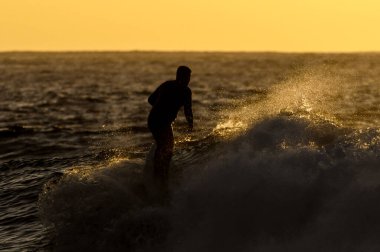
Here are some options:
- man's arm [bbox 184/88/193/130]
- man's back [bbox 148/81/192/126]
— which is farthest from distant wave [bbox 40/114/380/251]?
man's back [bbox 148/81/192/126]

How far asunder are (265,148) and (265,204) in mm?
1415

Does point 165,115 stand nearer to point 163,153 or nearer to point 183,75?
point 163,153

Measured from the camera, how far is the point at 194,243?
10.4 metres

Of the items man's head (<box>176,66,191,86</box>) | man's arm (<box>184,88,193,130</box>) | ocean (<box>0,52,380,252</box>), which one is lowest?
ocean (<box>0,52,380,252</box>)

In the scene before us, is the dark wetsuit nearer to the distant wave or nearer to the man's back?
the man's back

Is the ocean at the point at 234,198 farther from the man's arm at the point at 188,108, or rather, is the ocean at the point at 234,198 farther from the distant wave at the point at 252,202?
the man's arm at the point at 188,108

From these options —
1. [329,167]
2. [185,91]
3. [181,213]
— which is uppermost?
[185,91]

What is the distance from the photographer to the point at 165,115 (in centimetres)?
1211

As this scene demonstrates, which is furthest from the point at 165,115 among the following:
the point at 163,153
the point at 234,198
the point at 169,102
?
the point at 234,198

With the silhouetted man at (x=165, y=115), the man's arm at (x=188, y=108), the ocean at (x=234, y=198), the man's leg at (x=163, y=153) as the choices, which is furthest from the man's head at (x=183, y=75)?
the ocean at (x=234, y=198)

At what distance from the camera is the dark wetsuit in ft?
39.4

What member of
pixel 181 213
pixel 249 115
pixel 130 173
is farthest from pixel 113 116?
pixel 181 213

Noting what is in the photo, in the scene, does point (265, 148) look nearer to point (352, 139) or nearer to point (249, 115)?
point (352, 139)

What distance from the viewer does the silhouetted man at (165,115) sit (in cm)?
1198
